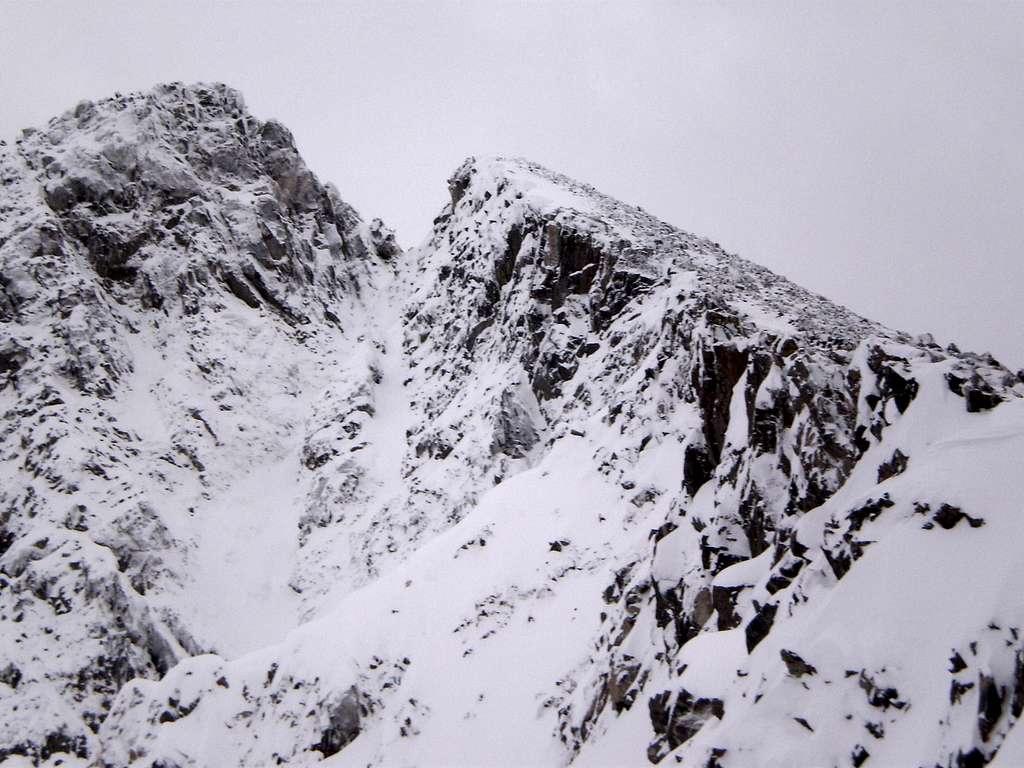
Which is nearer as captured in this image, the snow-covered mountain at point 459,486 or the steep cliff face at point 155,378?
the snow-covered mountain at point 459,486

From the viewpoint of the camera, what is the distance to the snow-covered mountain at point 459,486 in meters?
12.9

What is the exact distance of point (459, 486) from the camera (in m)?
39.1

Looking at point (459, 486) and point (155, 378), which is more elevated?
point (155, 378)

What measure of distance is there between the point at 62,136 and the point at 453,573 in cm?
5860

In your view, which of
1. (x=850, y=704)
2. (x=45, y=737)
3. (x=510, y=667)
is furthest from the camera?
(x=45, y=737)

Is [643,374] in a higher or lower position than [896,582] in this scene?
higher

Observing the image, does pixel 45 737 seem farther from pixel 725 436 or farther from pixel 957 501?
pixel 957 501

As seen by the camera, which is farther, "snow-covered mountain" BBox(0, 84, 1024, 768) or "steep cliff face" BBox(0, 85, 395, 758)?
"steep cliff face" BBox(0, 85, 395, 758)

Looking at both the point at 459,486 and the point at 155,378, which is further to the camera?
the point at 155,378

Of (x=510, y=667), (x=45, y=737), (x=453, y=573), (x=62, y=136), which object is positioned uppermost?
(x=62, y=136)

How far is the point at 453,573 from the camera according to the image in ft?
96.1

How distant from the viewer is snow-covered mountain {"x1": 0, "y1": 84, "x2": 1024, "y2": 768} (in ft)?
42.4

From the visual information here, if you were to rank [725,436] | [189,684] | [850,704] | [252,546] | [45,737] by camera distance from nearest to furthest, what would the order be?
[850,704] → [725,436] → [189,684] → [45,737] → [252,546]

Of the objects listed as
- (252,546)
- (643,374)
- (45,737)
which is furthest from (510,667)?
(252,546)
